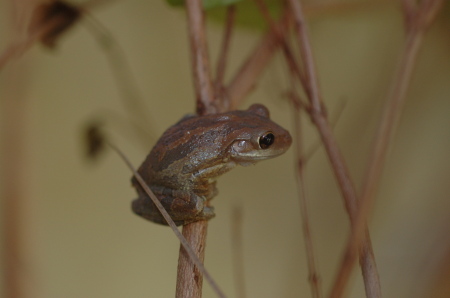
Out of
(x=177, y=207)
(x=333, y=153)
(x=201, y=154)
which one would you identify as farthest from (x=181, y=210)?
(x=333, y=153)

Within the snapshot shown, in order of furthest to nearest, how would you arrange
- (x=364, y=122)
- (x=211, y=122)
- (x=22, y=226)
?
1. (x=364, y=122)
2. (x=22, y=226)
3. (x=211, y=122)

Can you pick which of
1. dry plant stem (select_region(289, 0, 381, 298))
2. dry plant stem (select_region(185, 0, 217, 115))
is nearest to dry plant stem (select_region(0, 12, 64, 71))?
dry plant stem (select_region(185, 0, 217, 115))

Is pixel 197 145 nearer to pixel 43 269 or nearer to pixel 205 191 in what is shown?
pixel 205 191

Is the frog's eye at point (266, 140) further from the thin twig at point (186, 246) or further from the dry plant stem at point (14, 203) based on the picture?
the dry plant stem at point (14, 203)

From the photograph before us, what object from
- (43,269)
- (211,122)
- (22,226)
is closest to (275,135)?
(211,122)

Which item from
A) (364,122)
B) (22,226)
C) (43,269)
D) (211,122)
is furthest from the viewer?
(364,122)

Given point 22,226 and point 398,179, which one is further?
point 398,179

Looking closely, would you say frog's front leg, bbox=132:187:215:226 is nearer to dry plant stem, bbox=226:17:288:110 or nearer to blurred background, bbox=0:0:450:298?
dry plant stem, bbox=226:17:288:110

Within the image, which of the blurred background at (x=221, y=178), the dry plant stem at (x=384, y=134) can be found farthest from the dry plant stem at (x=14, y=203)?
the dry plant stem at (x=384, y=134)
